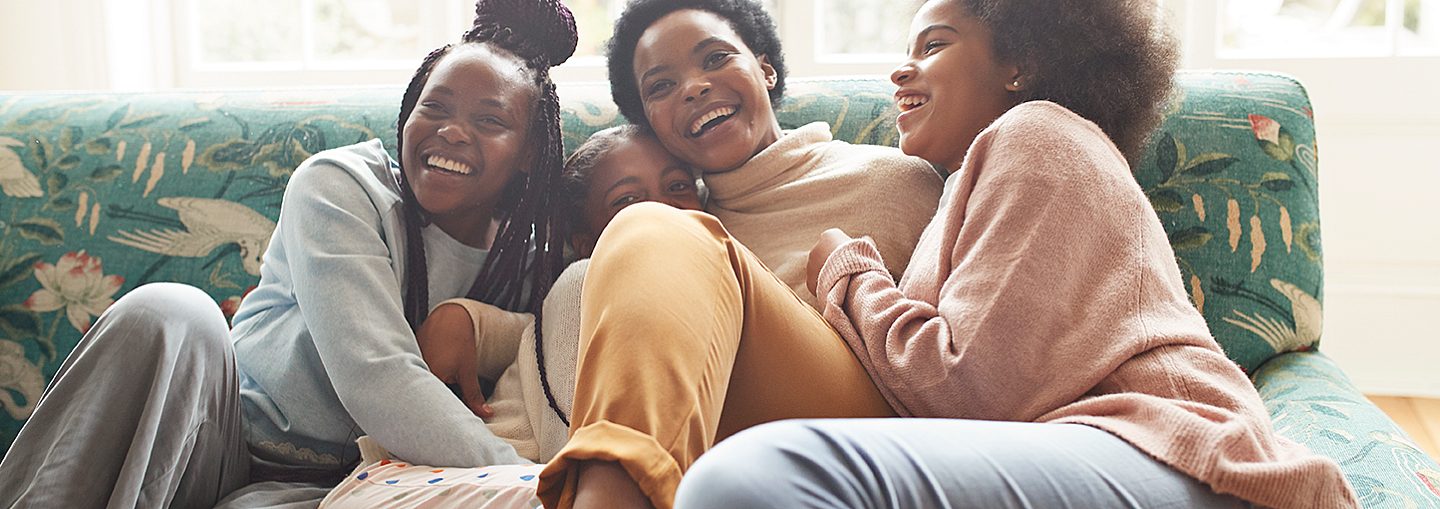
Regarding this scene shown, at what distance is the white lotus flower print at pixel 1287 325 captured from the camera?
4.64 ft

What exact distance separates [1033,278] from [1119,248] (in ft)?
0.28

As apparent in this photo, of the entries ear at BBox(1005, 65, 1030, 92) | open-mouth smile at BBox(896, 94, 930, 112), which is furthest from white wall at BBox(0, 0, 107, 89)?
ear at BBox(1005, 65, 1030, 92)

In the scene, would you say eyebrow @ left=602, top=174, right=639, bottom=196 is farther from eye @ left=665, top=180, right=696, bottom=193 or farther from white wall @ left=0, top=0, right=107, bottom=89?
white wall @ left=0, top=0, right=107, bottom=89

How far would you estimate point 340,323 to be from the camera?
127 centimetres

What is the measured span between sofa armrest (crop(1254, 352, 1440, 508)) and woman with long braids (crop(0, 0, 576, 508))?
777 mm

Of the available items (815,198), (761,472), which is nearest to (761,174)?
(815,198)

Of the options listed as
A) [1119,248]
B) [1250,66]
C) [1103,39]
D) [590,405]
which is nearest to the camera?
[590,405]

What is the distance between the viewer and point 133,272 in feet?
5.13

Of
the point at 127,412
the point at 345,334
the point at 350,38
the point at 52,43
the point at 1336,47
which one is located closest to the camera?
the point at 127,412

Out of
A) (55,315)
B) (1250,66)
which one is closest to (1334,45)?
(1250,66)

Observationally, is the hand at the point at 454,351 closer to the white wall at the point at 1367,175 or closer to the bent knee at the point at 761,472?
the bent knee at the point at 761,472

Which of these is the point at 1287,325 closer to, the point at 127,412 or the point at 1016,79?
the point at 1016,79

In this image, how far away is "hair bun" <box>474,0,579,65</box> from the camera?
141 cm

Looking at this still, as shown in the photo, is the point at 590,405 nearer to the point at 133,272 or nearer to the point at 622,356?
the point at 622,356
